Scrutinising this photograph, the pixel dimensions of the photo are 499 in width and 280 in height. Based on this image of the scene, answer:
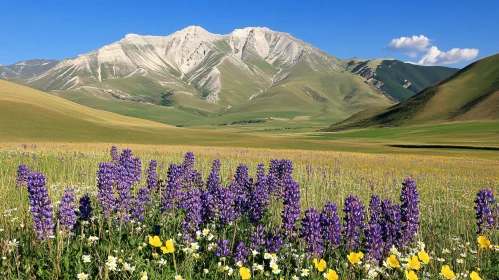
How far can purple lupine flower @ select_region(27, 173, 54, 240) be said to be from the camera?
6.00 meters

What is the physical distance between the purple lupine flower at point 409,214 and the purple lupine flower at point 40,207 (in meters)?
6.93

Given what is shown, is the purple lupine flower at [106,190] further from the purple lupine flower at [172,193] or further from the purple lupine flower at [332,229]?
the purple lupine flower at [332,229]

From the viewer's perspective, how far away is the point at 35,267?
19.9 ft

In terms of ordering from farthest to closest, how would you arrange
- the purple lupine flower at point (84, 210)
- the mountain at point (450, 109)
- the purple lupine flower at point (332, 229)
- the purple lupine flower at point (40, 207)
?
the mountain at point (450, 109)
the purple lupine flower at point (84, 210)
the purple lupine flower at point (332, 229)
the purple lupine flower at point (40, 207)

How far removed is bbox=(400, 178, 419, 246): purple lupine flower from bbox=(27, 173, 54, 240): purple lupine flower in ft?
22.7

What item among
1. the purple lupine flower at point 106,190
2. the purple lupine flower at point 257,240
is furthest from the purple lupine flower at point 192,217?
the purple lupine flower at point 106,190

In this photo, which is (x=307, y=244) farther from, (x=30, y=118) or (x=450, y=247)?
(x=30, y=118)

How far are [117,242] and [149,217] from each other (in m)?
2.25

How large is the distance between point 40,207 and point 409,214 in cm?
747

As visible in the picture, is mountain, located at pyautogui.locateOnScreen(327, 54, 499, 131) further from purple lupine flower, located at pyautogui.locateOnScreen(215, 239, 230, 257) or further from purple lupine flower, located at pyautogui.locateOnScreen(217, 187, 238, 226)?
purple lupine flower, located at pyautogui.locateOnScreen(215, 239, 230, 257)

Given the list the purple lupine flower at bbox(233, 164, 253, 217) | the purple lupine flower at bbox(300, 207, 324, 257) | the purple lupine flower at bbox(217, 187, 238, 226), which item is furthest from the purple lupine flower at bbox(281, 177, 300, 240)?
the purple lupine flower at bbox(233, 164, 253, 217)

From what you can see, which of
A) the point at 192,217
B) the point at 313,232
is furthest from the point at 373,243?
the point at 192,217

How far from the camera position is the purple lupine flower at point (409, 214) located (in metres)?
7.04

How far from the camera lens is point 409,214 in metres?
7.27
